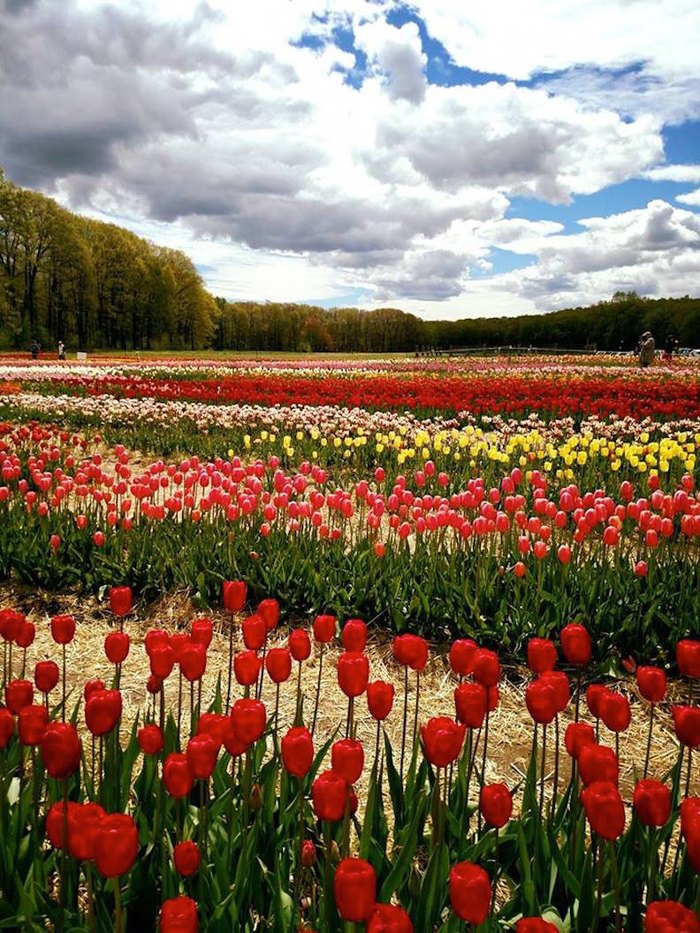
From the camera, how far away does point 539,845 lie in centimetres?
177

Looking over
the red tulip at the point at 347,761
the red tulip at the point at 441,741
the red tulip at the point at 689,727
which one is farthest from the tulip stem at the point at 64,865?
the red tulip at the point at 689,727

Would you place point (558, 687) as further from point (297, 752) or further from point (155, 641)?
point (155, 641)

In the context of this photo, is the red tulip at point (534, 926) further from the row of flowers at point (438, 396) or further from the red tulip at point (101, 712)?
the row of flowers at point (438, 396)

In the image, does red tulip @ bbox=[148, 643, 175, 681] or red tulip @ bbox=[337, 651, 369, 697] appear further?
red tulip @ bbox=[148, 643, 175, 681]

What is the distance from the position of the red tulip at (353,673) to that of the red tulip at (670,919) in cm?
86

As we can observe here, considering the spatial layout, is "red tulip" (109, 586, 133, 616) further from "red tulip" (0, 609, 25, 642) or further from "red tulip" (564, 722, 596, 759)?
"red tulip" (564, 722, 596, 759)

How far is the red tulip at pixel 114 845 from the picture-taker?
1.20m

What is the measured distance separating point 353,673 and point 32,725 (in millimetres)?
823

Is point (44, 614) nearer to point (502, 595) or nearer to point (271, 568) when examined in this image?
point (271, 568)

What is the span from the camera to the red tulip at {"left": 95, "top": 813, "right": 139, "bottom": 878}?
3.93 ft

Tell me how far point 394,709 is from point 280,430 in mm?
7163

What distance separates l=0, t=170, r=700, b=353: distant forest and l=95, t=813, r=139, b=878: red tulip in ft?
168

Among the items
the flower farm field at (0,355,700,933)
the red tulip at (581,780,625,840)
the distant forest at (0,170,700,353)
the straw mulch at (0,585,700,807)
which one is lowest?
the straw mulch at (0,585,700,807)

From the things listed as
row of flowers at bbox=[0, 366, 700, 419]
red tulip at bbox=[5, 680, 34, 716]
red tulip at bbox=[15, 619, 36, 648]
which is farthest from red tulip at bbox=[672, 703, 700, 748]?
row of flowers at bbox=[0, 366, 700, 419]
